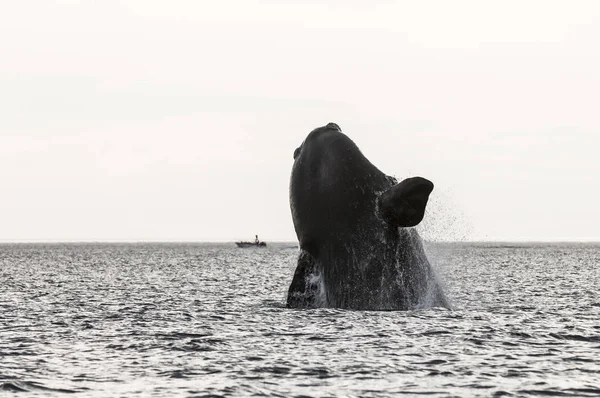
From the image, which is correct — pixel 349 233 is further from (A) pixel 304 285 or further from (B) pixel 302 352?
(B) pixel 302 352

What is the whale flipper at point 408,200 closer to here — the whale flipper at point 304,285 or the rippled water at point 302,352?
the whale flipper at point 304,285

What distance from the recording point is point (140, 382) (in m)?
15.5

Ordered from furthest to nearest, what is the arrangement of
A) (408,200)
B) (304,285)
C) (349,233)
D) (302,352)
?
(304,285) < (302,352) < (349,233) < (408,200)

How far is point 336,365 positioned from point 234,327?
737cm

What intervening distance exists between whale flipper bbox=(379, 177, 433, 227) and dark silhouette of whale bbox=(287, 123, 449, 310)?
0.35ft

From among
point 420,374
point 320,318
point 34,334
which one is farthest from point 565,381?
point 34,334

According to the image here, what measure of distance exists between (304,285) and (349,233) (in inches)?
68.7

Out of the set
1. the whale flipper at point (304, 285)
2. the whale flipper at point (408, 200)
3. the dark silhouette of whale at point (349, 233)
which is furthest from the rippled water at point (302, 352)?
the whale flipper at point (408, 200)

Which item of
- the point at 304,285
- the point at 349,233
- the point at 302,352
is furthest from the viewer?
the point at 304,285

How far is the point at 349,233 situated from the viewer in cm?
1839

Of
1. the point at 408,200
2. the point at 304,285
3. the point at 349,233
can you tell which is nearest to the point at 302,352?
the point at 304,285

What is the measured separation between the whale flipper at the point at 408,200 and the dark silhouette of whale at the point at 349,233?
0.11m

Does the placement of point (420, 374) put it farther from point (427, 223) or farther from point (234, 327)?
point (234, 327)

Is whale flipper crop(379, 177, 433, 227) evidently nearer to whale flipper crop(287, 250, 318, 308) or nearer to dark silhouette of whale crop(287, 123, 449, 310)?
dark silhouette of whale crop(287, 123, 449, 310)
